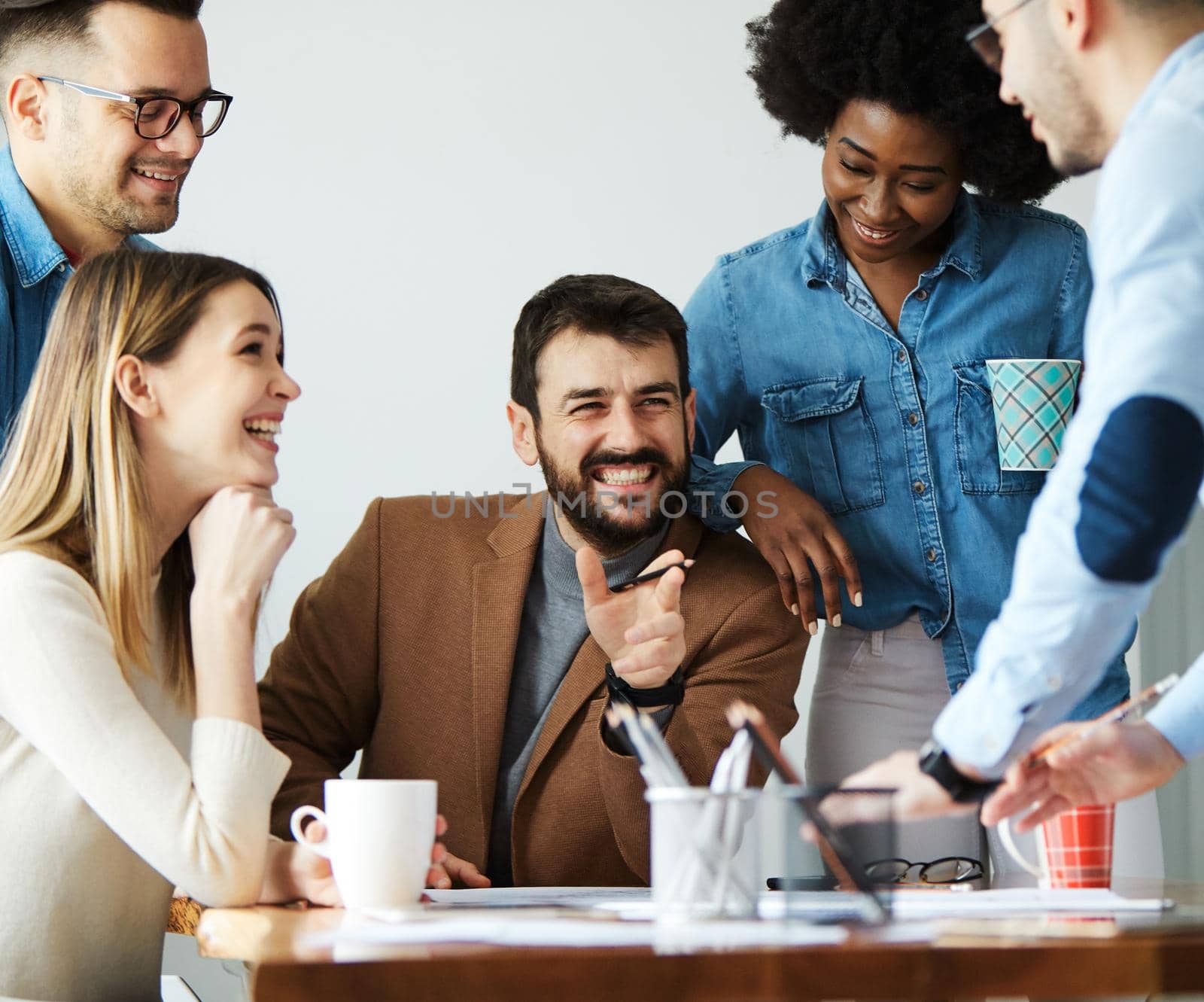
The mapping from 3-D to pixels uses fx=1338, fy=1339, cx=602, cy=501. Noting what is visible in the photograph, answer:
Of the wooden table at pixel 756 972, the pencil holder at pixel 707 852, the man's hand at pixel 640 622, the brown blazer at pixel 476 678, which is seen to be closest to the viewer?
the wooden table at pixel 756 972

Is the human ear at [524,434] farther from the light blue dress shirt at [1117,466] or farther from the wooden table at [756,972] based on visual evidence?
the wooden table at [756,972]

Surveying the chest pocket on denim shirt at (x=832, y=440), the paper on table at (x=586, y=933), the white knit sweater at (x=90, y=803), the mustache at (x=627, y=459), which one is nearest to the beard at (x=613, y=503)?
the mustache at (x=627, y=459)

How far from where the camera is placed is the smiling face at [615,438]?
6.42 feet

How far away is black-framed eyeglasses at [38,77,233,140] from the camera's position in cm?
200

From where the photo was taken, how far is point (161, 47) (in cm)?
204

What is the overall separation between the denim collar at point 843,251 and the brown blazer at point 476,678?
441 mm

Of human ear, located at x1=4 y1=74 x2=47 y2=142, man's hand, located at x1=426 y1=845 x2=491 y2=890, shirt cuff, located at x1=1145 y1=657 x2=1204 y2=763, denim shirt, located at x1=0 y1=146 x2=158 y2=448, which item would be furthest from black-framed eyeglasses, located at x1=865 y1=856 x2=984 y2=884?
human ear, located at x1=4 y1=74 x2=47 y2=142

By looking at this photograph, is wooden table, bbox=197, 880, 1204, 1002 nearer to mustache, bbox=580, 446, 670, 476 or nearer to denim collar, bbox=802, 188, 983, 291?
mustache, bbox=580, 446, 670, 476

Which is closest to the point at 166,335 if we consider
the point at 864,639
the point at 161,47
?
the point at 161,47

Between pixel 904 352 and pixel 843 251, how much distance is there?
197 mm

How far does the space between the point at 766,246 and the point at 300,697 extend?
104 cm

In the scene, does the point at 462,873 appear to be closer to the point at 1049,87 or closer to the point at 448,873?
the point at 448,873

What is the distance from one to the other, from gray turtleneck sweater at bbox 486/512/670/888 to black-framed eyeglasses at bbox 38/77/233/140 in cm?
83

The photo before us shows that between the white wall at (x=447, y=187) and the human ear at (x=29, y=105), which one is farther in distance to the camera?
the white wall at (x=447, y=187)
